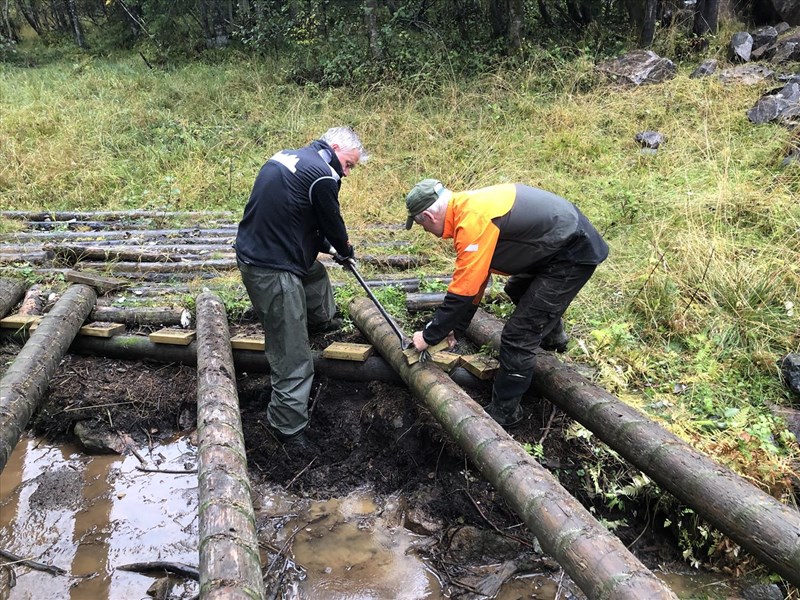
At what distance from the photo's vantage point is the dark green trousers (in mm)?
3594

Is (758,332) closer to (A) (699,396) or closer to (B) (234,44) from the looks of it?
(A) (699,396)

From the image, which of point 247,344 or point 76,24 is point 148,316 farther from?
point 76,24

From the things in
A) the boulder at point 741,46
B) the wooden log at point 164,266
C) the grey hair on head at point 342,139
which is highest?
the boulder at point 741,46

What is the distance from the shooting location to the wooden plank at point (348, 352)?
4.09 metres

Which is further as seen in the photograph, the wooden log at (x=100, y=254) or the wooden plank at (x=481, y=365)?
the wooden log at (x=100, y=254)

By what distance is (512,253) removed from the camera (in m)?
3.29

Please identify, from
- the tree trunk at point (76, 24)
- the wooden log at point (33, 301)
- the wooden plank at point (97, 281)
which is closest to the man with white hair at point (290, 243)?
the wooden plank at point (97, 281)

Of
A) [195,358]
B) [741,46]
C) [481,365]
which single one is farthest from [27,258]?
[741,46]

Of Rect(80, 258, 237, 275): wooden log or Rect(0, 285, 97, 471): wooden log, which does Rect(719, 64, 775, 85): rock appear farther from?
Rect(0, 285, 97, 471): wooden log

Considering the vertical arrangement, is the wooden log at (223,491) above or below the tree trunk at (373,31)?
below

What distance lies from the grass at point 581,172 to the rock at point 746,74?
208 mm

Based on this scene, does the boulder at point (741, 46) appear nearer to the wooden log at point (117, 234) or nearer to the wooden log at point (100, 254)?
the wooden log at point (117, 234)

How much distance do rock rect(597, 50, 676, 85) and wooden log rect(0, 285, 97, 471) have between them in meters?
8.66

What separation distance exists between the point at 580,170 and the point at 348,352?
4977 mm
